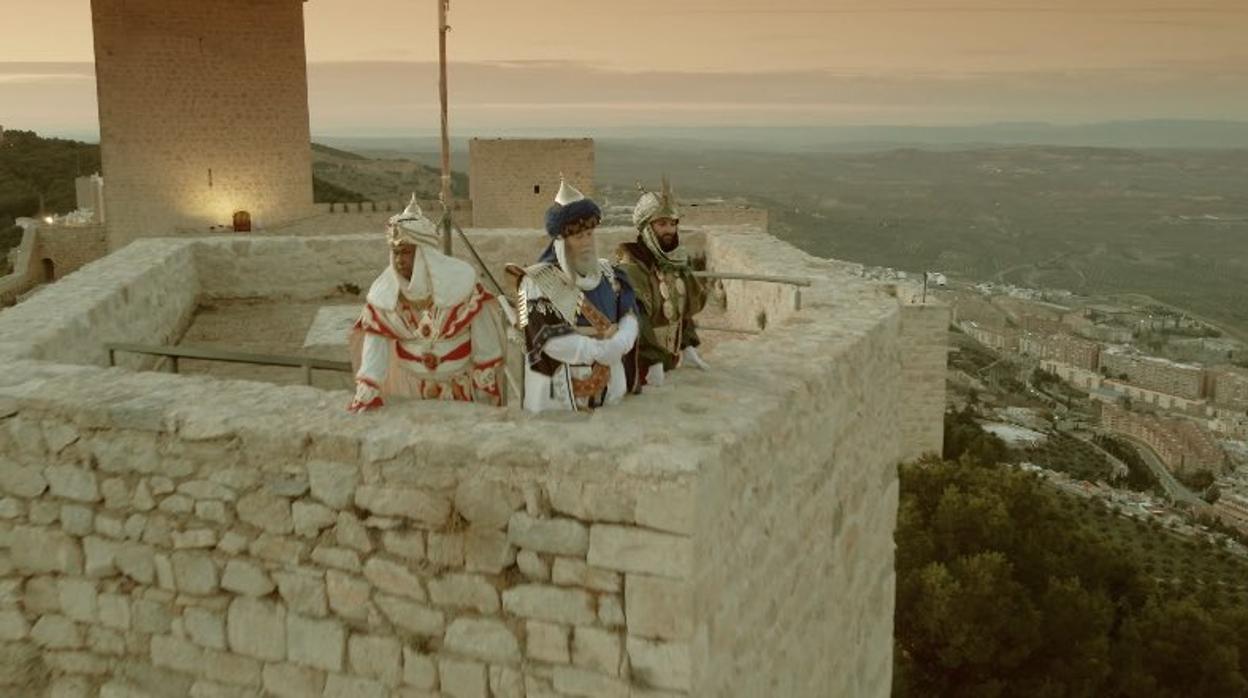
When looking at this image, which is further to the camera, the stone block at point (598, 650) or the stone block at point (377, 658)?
the stone block at point (377, 658)

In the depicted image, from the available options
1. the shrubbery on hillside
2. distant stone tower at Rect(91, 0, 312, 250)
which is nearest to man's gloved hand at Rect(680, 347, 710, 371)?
the shrubbery on hillside

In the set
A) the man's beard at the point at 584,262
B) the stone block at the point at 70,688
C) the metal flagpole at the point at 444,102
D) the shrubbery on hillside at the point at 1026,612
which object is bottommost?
the shrubbery on hillside at the point at 1026,612

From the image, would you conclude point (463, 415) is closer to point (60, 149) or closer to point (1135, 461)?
point (1135, 461)

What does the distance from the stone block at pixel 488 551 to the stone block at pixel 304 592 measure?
587 mm

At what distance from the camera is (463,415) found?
11.8 ft

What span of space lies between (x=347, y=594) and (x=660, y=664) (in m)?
1.07

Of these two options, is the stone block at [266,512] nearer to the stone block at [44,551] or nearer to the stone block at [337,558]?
the stone block at [337,558]

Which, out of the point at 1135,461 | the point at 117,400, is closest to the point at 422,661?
the point at 117,400

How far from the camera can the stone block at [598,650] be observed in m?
3.14

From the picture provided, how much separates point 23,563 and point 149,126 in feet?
68.3

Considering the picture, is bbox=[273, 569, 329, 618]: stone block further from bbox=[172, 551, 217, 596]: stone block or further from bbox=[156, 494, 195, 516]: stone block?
bbox=[156, 494, 195, 516]: stone block

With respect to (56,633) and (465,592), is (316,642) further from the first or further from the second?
(56,633)

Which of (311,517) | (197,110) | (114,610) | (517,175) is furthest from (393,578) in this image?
(197,110)

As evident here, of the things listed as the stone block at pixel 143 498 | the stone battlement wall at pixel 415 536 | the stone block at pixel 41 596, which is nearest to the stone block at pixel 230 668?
the stone battlement wall at pixel 415 536
